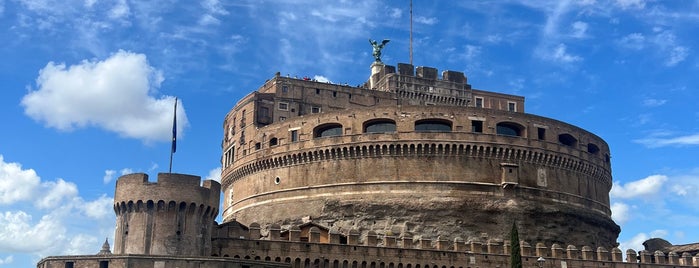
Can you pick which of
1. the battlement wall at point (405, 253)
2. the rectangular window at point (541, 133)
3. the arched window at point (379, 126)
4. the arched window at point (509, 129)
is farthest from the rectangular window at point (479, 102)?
the battlement wall at point (405, 253)

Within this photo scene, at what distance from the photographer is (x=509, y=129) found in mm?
60312

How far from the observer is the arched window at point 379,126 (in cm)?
5862

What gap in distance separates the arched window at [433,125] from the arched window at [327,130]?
232 inches

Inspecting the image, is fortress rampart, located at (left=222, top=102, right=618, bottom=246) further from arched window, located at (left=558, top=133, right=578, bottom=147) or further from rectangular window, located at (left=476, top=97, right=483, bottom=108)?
rectangular window, located at (left=476, top=97, right=483, bottom=108)

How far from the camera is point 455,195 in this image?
187ft

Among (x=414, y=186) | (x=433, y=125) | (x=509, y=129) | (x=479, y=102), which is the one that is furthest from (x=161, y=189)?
(x=479, y=102)

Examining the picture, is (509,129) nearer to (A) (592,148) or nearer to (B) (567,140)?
(B) (567,140)

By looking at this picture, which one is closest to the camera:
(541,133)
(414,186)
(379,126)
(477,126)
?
(414,186)

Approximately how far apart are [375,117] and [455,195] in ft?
26.5

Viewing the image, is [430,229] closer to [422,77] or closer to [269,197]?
[269,197]

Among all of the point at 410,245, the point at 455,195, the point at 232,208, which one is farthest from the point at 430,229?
the point at 232,208

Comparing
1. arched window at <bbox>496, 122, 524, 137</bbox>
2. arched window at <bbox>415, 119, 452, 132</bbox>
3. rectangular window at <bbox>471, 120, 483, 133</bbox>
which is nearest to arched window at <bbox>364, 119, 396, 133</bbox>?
arched window at <bbox>415, 119, 452, 132</bbox>

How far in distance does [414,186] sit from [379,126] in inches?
211

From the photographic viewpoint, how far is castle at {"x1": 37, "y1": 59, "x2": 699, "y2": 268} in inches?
1943
